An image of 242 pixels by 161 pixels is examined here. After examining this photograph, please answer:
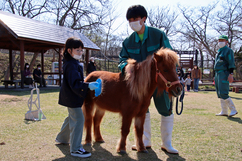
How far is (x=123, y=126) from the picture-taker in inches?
123

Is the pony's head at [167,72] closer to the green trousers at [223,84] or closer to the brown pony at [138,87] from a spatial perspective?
the brown pony at [138,87]

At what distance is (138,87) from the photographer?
3004mm

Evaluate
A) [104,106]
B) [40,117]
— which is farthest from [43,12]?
[104,106]

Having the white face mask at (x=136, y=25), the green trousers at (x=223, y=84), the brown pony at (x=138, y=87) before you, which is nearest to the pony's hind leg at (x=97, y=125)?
the brown pony at (x=138, y=87)

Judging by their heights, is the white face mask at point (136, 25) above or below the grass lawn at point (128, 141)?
above

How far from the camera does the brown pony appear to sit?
2871 millimetres

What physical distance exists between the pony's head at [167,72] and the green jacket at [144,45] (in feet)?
1.53

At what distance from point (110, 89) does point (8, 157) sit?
1.86 metres

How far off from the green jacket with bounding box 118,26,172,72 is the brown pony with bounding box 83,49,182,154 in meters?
0.30

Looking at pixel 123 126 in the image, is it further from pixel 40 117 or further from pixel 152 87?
pixel 40 117

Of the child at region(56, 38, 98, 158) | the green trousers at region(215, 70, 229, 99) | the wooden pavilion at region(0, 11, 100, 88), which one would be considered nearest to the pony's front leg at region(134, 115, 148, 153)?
the child at region(56, 38, 98, 158)

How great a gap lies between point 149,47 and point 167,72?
71 centimetres

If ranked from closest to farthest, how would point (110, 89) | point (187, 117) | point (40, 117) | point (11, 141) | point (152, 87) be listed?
point (152, 87) < point (110, 89) < point (11, 141) < point (40, 117) < point (187, 117)

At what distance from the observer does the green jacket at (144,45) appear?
3.35 metres
